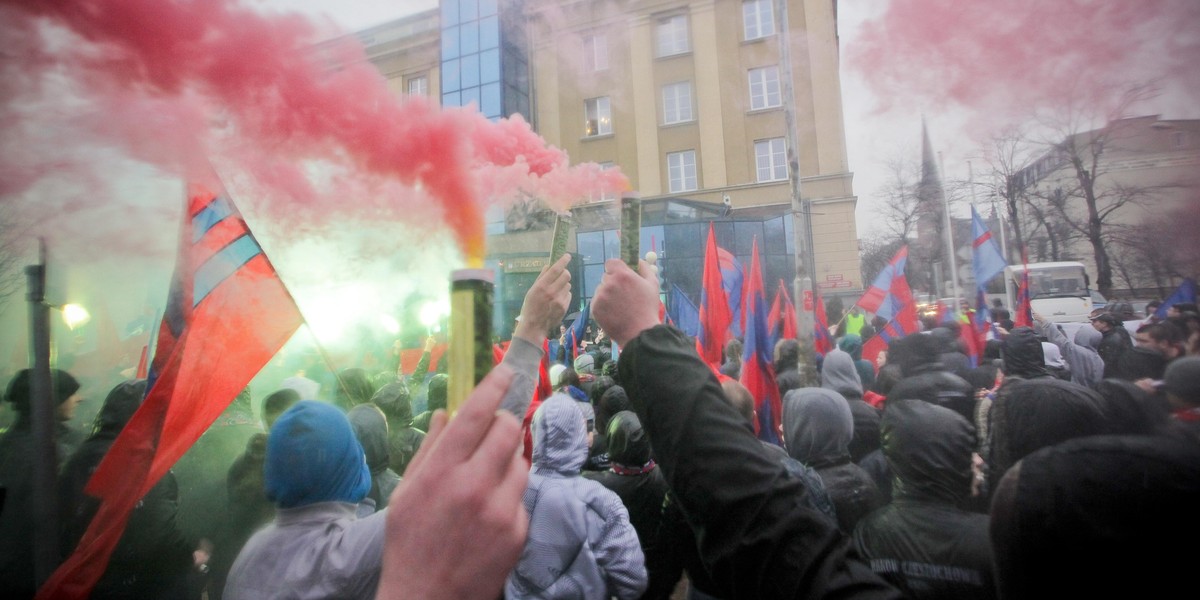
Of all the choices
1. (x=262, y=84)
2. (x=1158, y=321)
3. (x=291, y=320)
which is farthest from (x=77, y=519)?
(x=1158, y=321)

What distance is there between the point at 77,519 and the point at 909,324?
30.6 ft

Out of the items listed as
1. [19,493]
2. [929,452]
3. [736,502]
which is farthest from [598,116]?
[736,502]

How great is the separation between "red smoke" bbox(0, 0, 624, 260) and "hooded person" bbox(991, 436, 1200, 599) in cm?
171

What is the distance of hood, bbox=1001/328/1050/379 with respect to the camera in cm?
436

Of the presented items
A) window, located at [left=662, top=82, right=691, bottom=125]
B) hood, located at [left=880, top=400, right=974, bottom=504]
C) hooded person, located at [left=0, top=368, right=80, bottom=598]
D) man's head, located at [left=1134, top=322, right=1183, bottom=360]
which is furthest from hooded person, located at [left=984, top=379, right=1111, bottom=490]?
window, located at [left=662, top=82, right=691, bottom=125]

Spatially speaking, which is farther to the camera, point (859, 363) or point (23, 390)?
point (859, 363)

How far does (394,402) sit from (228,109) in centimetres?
241

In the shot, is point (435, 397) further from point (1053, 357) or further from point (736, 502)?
point (1053, 357)

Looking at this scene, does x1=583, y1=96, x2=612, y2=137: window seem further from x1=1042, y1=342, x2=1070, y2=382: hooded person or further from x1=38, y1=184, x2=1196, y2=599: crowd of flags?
x1=38, y1=184, x2=1196, y2=599: crowd of flags

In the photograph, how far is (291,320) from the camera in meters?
3.05

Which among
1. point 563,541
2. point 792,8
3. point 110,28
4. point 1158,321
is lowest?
point 563,541

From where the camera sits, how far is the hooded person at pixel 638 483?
3084 mm

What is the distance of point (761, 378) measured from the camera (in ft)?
18.1

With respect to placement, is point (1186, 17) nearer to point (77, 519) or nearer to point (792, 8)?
point (77, 519)
